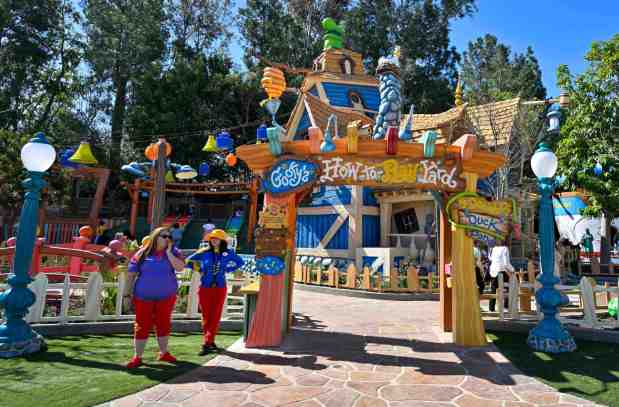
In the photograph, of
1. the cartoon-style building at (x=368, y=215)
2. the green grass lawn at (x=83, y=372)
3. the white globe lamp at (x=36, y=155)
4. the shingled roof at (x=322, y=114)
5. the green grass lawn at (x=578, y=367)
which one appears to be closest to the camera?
the green grass lawn at (x=83, y=372)

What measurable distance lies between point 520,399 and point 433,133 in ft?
11.5

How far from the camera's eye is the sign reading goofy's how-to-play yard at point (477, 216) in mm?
5836

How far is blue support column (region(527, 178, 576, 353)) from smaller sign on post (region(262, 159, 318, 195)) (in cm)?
357

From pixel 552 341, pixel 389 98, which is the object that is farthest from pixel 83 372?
pixel 552 341

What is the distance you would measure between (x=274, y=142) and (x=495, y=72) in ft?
110

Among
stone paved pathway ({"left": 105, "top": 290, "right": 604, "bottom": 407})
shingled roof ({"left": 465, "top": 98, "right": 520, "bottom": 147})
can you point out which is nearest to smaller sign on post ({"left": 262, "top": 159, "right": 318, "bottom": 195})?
stone paved pathway ({"left": 105, "top": 290, "right": 604, "bottom": 407})

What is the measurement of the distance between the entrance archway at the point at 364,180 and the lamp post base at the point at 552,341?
0.72m

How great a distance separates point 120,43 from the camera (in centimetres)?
2917

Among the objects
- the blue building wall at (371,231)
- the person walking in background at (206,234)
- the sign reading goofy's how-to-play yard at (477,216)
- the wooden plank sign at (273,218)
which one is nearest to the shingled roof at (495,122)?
the blue building wall at (371,231)

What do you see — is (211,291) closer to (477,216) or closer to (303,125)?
(477,216)

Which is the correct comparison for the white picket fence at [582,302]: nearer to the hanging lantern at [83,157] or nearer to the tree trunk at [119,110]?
the hanging lantern at [83,157]

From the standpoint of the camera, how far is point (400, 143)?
581 cm

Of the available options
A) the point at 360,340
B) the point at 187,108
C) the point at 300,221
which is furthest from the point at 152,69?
the point at 360,340

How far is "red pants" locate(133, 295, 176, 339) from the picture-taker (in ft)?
14.9
